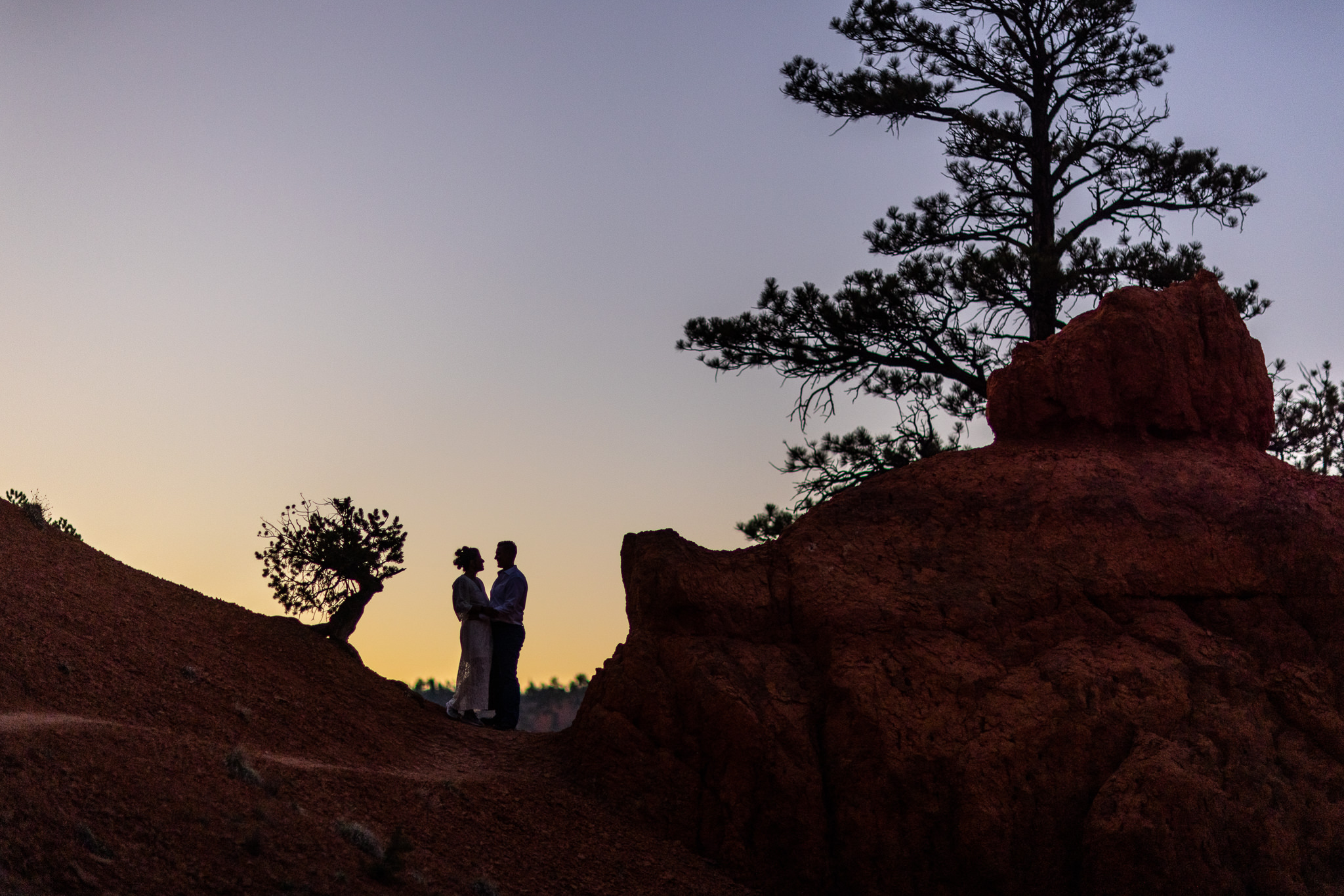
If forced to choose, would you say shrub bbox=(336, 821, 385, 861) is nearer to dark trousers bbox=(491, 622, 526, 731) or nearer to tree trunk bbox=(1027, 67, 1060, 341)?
dark trousers bbox=(491, 622, 526, 731)

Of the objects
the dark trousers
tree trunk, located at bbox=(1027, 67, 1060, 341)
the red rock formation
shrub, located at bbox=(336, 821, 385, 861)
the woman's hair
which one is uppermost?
tree trunk, located at bbox=(1027, 67, 1060, 341)

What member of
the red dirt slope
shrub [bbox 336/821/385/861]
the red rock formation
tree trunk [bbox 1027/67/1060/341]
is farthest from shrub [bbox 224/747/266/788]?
tree trunk [bbox 1027/67/1060/341]

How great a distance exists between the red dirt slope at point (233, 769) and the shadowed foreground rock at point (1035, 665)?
0.96 metres

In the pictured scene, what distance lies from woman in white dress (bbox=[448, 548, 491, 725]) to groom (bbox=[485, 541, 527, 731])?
9 centimetres

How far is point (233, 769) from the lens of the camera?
31.1 ft

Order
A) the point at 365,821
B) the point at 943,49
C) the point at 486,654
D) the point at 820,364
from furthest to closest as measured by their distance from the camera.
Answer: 1. the point at 943,49
2. the point at 820,364
3. the point at 486,654
4. the point at 365,821

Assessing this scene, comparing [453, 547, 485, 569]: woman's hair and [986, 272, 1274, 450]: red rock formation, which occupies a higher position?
[986, 272, 1274, 450]: red rock formation

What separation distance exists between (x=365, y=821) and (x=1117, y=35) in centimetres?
1640

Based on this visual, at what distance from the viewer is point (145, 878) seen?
25.6ft

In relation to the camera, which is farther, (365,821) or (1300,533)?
(1300,533)

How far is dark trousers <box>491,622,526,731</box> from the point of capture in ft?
45.5

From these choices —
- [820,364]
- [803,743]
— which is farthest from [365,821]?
[820,364]

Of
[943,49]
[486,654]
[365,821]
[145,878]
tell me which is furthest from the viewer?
[943,49]

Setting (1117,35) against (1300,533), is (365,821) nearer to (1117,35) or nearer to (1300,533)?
(1300,533)
